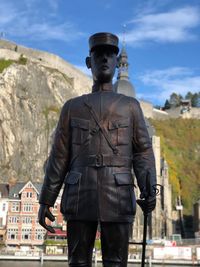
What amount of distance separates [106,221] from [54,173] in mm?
954

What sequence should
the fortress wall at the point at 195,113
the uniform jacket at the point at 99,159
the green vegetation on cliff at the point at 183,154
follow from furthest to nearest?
the fortress wall at the point at 195,113 < the green vegetation on cliff at the point at 183,154 < the uniform jacket at the point at 99,159

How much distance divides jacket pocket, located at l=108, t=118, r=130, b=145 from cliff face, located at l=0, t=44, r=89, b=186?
209ft

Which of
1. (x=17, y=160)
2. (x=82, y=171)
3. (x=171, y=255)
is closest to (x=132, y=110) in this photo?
(x=82, y=171)

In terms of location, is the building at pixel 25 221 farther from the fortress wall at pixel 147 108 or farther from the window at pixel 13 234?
the fortress wall at pixel 147 108

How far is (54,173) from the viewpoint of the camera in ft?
19.2

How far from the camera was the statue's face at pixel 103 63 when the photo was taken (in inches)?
235

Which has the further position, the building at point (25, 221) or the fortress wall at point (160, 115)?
the fortress wall at point (160, 115)

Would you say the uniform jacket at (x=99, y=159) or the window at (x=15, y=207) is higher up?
the window at (x=15, y=207)

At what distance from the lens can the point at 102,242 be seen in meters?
5.55

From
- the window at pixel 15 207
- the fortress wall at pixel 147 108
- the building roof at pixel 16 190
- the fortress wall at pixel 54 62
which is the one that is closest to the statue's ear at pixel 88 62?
the building roof at pixel 16 190

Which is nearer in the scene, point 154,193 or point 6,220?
point 154,193

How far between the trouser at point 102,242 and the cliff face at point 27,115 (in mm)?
63494

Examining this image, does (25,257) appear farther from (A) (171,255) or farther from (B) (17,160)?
(B) (17,160)

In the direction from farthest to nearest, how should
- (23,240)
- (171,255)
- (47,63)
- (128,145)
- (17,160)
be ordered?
1. (47,63)
2. (17,160)
3. (23,240)
4. (171,255)
5. (128,145)
